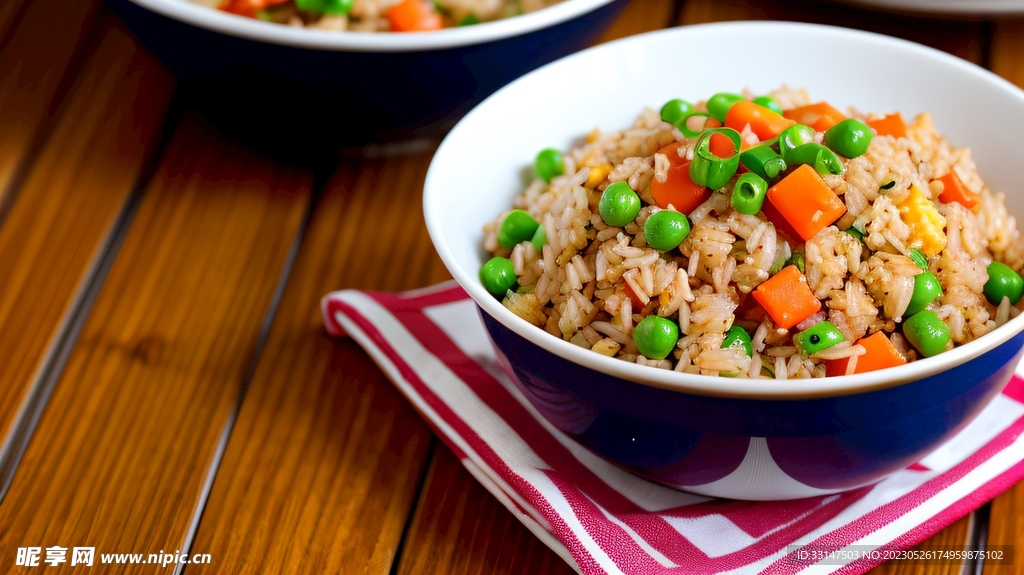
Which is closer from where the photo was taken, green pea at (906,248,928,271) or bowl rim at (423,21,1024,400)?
bowl rim at (423,21,1024,400)

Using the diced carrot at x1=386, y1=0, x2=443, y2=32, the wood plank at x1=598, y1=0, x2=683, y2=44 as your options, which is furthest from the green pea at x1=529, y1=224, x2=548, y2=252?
the wood plank at x1=598, y1=0, x2=683, y2=44

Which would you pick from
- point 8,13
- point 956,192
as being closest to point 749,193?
point 956,192

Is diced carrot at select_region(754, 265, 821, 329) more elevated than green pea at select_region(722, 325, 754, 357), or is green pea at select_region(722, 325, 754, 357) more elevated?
diced carrot at select_region(754, 265, 821, 329)

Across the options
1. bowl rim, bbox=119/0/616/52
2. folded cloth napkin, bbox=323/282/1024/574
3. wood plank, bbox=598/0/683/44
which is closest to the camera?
folded cloth napkin, bbox=323/282/1024/574

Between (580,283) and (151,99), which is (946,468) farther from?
(151,99)

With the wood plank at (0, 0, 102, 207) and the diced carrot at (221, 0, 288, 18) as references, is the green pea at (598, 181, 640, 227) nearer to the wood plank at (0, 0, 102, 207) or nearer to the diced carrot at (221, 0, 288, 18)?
the diced carrot at (221, 0, 288, 18)

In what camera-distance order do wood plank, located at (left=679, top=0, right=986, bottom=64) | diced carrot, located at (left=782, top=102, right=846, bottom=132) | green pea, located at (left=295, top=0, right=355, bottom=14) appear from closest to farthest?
diced carrot, located at (left=782, top=102, right=846, bottom=132) → green pea, located at (left=295, top=0, right=355, bottom=14) → wood plank, located at (left=679, top=0, right=986, bottom=64)

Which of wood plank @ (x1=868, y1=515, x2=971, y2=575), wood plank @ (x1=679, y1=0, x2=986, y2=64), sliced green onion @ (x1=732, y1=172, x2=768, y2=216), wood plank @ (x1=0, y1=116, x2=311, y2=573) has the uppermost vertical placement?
sliced green onion @ (x1=732, y1=172, x2=768, y2=216)

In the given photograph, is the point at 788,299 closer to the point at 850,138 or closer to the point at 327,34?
the point at 850,138
